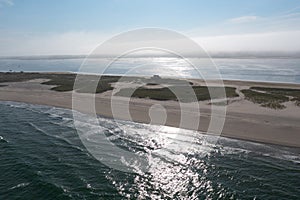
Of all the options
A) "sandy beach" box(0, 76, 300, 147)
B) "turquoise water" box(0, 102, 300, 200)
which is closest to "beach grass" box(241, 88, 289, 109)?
"sandy beach" box(0, 76, 300, 147)

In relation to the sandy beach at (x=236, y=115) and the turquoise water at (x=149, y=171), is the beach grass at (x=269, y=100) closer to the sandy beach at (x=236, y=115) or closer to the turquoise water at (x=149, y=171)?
the sandy beach at (x=236, y=115)

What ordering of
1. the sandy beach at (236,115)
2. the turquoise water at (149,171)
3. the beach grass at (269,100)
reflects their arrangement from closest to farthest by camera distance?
the turquoise water at (149,171) → the sandy beach at (236,115) → the beach grass at (269,100)

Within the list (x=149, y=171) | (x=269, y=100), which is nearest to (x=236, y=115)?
(x=269, y=100)

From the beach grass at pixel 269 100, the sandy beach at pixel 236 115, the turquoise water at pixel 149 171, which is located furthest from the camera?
the beach grass at pixel 269 100

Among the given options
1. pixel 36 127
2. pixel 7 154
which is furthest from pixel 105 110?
pixel 7 154

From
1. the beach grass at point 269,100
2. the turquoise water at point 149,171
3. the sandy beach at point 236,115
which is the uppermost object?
the beach grass at point 269,100

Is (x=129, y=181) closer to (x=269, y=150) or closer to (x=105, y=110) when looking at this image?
(x=269, y=150)

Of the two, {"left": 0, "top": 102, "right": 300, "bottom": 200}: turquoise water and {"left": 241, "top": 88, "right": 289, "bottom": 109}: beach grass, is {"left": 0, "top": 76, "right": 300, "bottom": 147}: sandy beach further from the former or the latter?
{"left": 0, "top": 102, "right": 300, "bottom": 200}: turquoise water

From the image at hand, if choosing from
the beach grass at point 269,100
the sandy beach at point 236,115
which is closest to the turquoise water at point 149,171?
the sandy beach at point 236,115
